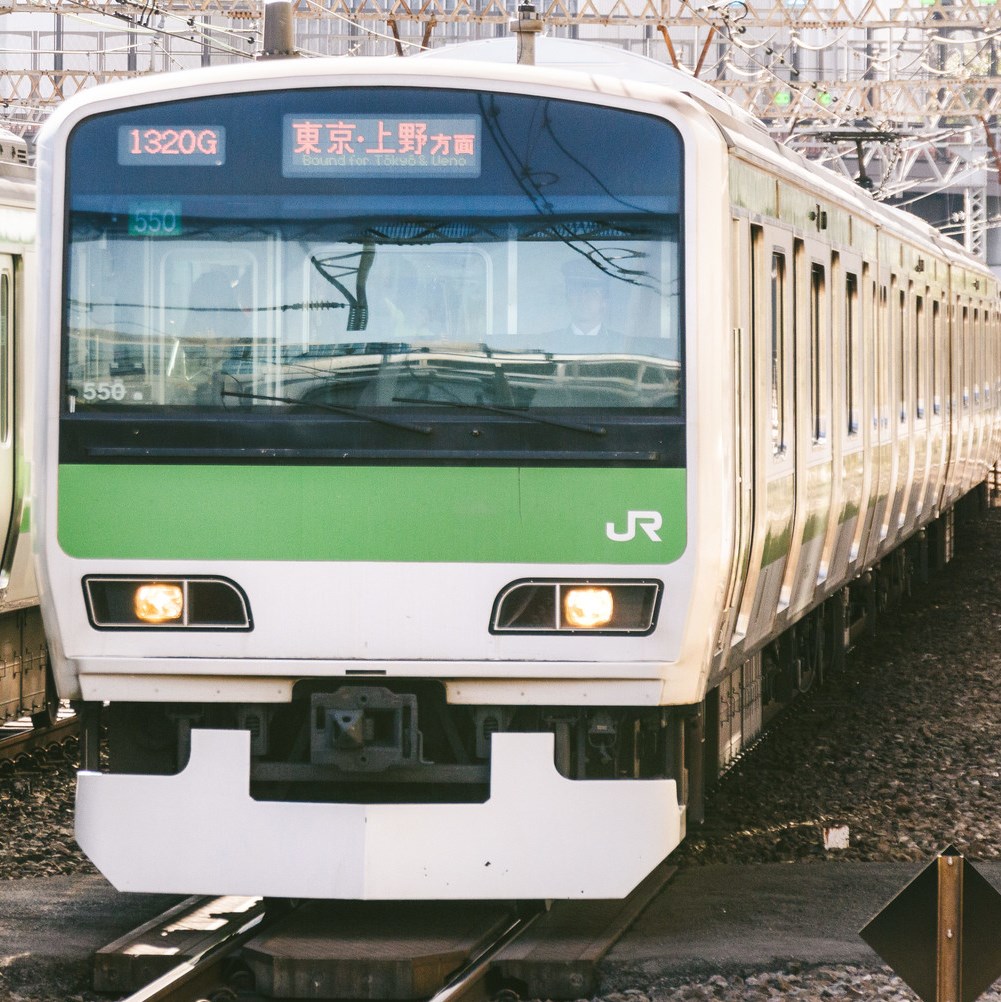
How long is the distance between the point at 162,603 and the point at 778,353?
2.56 metres

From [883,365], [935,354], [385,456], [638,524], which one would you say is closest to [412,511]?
[385,456]

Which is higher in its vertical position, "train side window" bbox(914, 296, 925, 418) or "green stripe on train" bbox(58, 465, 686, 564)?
"train side window" bbox(914, 296, 925, 418)

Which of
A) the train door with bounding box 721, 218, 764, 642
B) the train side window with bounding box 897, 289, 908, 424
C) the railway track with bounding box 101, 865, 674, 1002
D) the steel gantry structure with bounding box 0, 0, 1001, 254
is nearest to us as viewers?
the railway track with bounding box 101, 865, 674, 1002

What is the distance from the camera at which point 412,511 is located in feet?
20.0

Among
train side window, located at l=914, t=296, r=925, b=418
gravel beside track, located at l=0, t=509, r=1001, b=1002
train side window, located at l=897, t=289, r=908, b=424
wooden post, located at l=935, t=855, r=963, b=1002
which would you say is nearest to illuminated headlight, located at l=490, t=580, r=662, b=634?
gravel beside track, located at l=0, t=509, r=1001, b=1002

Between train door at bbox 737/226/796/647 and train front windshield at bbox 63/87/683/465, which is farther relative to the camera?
train door at bbox 737/226/796/647

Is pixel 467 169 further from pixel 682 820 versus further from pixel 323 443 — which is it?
pixel 682 820

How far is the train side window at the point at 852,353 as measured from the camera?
9625 mm

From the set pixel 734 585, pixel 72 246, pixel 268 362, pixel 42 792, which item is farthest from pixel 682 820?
pixel 42 792

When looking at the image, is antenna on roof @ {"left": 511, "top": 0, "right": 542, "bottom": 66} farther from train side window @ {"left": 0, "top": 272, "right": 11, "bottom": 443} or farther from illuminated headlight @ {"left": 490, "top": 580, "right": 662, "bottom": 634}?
train side window @ {"left": 0, "top": 272, "right": 11, "bottom": 443}

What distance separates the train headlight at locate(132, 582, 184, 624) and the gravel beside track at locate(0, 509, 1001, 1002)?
109 cm

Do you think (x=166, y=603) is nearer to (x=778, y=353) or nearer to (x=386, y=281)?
(x=386, y=281)

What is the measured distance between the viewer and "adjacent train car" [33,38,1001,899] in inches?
239

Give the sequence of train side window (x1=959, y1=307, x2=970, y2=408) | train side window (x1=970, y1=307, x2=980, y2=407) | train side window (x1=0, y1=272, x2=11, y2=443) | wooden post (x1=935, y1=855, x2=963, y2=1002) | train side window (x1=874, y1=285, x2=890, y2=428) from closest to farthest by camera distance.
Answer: wooden post (x1=935, y1=855, x2=963, y2=1002)
train side window (x1=0, y1=272, x2=11, y2=443)
train side window (x1=874, y1=285, x2=890, y2=428)
train side window (x1=959, y1=307, x2=970, y2=408)
train side window (x1=970, y1=307, x2=980, y2=407)
